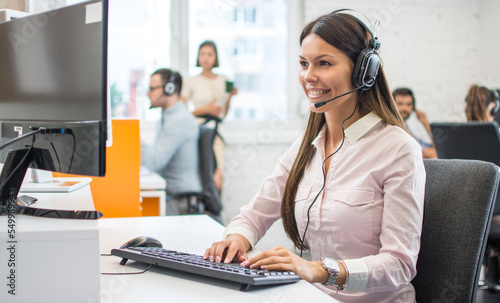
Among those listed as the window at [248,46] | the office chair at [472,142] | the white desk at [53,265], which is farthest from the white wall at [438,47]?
the white desk at [53,265]

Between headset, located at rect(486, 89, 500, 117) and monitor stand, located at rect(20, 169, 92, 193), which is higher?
headset, located at rect(486, 89, 500, 117)

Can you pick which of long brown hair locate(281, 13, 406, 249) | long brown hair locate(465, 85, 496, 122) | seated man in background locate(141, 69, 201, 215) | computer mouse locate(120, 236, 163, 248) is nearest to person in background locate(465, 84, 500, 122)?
long brown hair locate(465, 85, 496, 122)

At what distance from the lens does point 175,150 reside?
3.23 meters

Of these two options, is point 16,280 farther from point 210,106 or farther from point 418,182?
point 210,106

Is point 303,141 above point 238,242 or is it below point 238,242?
above

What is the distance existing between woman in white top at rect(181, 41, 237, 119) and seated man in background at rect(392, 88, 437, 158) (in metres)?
1.46

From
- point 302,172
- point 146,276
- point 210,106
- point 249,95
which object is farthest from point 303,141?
point 249,95

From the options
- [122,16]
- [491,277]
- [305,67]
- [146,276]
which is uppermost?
[122,16]

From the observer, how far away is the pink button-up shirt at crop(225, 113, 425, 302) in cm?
94

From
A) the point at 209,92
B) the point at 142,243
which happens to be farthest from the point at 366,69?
the point at 209,92

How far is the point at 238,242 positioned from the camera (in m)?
1.01

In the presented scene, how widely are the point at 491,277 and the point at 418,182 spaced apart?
210 cm

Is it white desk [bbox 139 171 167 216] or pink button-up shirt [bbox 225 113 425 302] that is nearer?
pink button-up shirt [bbox 225 113 425 302]

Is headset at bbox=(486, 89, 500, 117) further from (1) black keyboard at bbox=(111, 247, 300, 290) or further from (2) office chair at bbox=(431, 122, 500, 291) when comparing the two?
(1) black keyboard at bbox=(111, 247, 300, 290)
